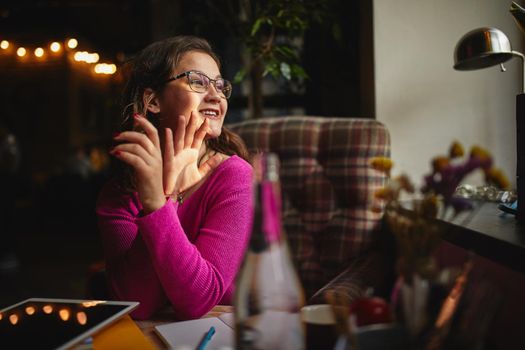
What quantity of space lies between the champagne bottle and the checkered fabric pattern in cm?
109

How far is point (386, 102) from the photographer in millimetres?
1867

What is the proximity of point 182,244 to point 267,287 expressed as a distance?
41cm

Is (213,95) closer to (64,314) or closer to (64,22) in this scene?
(64,314)

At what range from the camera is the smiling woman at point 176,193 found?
0.86m

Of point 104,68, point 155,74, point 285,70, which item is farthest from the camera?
point 104,68

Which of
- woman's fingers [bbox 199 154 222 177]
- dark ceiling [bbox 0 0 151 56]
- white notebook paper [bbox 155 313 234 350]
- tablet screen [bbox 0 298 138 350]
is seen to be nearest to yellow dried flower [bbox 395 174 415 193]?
white notebook paper [bbox 155 313 234 350]

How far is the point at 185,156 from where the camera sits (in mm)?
1008

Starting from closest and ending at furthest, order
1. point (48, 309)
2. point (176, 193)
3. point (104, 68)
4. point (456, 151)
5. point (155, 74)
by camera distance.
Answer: point (456, 151) → point (48, 309) → point (176, 193) → point (155, 74) → point (104, 68)

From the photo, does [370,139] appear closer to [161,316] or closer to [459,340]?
[161,316]

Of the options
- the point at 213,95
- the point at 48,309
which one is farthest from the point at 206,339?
the point at 213,95

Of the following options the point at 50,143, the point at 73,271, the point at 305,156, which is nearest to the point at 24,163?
the point at 50,143

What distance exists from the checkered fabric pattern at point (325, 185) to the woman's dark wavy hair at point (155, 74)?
385 mm

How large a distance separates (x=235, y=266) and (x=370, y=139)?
778 mm

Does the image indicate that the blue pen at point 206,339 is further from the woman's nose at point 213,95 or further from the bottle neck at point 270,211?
the woman's nose at point 213,95
